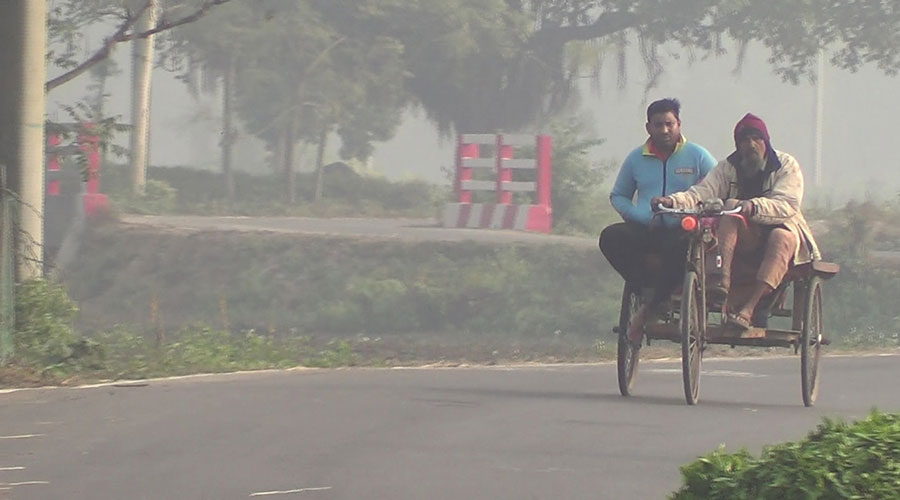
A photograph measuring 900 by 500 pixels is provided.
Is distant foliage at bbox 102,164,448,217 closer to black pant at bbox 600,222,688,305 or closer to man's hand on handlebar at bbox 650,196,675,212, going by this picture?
black pant at bbox 600,222,688,305

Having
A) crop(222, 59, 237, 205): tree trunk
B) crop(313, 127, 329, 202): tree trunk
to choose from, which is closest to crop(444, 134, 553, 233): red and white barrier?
crop(313, 127, 329, 202): tree trunk

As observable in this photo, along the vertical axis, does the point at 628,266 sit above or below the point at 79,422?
above

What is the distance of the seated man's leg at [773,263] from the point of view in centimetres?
1209

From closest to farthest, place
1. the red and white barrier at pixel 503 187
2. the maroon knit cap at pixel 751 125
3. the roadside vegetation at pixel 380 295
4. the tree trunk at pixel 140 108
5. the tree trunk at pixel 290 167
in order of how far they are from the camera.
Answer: the maroon knit cap at pixel 751 125
the roadside vegetation at pixel 380 295
the red and white barrier at pixel 503 187
the tree trunk at pixel 140 108
the tree trunk at pixel 290 167

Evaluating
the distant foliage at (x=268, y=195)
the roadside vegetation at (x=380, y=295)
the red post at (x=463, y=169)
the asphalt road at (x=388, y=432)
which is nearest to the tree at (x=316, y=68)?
the distant foliage at (x=268, y=195)

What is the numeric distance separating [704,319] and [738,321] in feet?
0.93

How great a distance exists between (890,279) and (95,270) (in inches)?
516

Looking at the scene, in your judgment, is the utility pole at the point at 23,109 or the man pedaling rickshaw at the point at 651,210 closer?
the man pedaling rickshaw at the point at 651,210

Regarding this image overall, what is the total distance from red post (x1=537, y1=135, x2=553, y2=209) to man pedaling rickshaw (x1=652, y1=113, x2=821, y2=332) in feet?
79.0

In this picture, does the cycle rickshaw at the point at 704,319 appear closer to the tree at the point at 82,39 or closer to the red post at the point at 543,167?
the tree at the point at 82,39

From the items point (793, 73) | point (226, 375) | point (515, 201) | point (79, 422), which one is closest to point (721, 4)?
point (793, 73)

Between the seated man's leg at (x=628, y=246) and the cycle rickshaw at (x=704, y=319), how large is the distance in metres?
0.12

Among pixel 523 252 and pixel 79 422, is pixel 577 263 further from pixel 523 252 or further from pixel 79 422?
pixel 79 422

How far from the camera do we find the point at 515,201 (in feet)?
124
